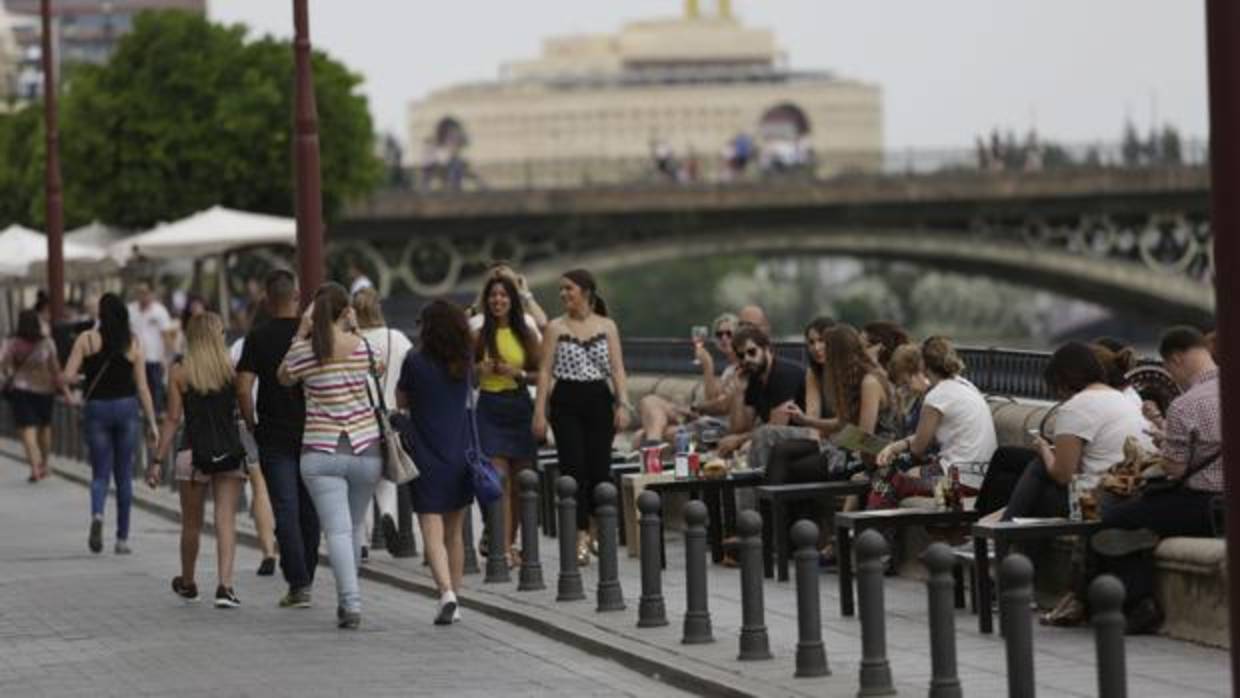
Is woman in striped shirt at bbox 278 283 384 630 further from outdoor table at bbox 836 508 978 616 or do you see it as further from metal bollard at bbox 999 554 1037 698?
metal bollard at bbox 999 554 1037 698

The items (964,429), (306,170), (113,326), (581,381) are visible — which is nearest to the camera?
(964,429)

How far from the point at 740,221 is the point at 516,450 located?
67194 millimetres

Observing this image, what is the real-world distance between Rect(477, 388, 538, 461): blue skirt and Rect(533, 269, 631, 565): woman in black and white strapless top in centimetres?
13

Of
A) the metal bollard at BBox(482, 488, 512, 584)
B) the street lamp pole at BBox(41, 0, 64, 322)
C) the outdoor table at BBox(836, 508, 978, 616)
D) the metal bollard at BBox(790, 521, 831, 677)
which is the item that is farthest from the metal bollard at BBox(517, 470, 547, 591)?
the street lamp pole at BBox(41, 0, 64, 322)

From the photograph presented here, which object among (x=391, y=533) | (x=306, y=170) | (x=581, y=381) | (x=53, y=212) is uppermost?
(x=306, y=170)

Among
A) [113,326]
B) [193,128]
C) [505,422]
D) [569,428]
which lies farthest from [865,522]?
[193,128]

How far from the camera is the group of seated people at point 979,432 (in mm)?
15742

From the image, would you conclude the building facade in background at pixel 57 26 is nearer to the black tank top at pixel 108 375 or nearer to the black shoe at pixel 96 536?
the black tank top at pixel 108 375

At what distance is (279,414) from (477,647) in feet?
8.13

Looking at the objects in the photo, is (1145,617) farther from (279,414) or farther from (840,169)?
(840,169)

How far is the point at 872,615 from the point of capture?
1355 cm

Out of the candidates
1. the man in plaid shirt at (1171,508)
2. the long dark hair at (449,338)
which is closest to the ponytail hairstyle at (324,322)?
the long dark hair at (449,338)

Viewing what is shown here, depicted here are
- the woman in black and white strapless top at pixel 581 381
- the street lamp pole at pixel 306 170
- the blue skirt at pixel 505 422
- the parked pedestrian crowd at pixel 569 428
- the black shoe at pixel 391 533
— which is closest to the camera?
the parked pedestrian crowd at pixel 569 428

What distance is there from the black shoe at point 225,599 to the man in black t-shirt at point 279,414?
1.18 feet
